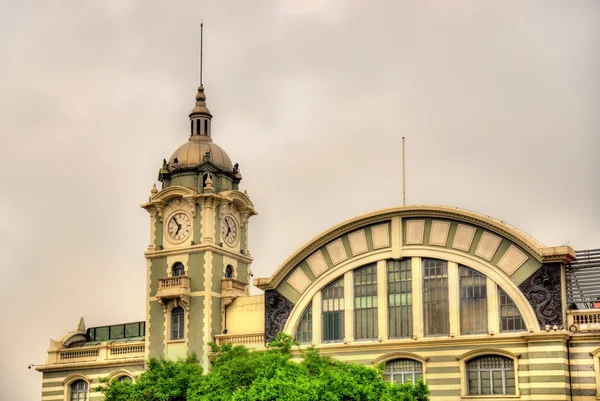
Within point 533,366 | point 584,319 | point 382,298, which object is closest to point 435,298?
point 382,298

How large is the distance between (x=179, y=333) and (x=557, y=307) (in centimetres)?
2166

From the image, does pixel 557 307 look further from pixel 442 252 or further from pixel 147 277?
pixel 147 277

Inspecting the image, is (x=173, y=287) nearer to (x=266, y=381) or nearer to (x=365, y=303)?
(x=365, y=303)

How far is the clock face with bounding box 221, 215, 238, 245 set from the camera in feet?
208

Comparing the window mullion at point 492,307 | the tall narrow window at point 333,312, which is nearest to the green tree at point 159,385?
the tall narrow window at point 333,312

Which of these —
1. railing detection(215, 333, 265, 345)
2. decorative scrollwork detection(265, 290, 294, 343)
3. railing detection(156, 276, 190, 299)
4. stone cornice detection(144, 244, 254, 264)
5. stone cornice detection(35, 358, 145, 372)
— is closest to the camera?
decorative scrollwork detection(265, 290, 294, 343)

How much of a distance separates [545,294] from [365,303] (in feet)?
31.5

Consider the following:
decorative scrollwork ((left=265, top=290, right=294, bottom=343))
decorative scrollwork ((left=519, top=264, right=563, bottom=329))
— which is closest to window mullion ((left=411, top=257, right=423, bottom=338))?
decorative scrollwork ((left=519, top=264, right=563, bottom=329))

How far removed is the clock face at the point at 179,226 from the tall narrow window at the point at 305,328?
30.4 ft

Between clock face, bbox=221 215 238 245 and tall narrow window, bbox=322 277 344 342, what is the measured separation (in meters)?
8.90

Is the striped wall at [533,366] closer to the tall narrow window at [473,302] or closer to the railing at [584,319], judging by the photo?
the railing at [584,319]

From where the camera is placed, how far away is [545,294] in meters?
50.8

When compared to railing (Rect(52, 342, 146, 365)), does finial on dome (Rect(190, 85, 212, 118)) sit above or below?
above

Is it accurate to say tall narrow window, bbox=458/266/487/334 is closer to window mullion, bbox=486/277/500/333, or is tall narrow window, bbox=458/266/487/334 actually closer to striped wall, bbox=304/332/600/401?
window mullion, bbox=486/277/500/333
